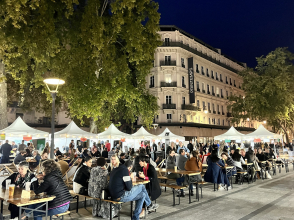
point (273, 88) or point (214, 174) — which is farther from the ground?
point (273, 88)

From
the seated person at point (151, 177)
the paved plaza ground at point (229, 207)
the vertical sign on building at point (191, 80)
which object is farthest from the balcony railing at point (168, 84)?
the seated person at point (151, 177)

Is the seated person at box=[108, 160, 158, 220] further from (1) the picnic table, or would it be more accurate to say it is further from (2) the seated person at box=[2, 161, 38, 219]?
(2) the seated person at box=[2, 161, 38, 219]

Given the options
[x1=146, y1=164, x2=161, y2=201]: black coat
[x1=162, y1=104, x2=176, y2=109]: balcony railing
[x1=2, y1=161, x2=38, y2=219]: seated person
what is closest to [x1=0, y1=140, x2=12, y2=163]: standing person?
[x1=2, y1=161, x2=38, y2=219]: seated person

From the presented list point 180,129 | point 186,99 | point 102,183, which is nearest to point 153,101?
point 102,183

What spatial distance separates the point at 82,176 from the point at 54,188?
6.06ft

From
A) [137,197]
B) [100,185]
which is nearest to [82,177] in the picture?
[100,185]

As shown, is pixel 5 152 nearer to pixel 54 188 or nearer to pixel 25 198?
pixel 25 198

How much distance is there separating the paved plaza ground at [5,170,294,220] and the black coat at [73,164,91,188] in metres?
0.89

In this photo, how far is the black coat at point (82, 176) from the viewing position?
637 cm

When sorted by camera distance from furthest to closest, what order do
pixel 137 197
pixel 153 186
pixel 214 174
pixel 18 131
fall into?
pixel 18 131
pixel 214 174
pixel 153 186
pixel 137 197

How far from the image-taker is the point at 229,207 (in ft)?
22.6

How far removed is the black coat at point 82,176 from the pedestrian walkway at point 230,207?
888 millimetres

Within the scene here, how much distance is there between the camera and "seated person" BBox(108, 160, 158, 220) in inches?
215

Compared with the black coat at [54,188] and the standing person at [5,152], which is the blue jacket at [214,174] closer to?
the black coat at [54,188]
